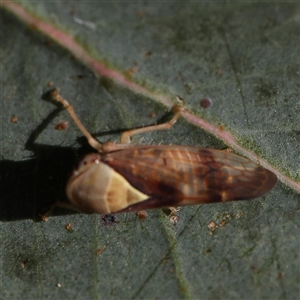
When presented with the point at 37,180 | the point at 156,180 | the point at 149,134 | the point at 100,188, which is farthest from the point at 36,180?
the point at 156,180

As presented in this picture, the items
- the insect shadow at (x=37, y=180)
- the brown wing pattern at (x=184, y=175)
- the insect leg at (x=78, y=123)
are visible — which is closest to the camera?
the brown wing pattern at (x=184, y=175)

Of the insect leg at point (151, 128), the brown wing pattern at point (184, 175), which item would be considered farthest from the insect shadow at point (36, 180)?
the brown wing pattern at point (184, 175)

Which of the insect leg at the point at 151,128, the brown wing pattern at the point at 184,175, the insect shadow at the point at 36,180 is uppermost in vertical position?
the insect leg at the point at 151,128

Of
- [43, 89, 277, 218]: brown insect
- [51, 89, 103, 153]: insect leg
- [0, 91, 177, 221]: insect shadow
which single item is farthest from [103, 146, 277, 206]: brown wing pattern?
Result: [0, 91, 177, 221]: insect shadow

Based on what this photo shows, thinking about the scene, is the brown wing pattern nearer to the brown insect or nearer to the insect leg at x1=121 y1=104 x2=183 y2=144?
the brown insect

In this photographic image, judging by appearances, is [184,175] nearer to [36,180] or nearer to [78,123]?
[78,123]

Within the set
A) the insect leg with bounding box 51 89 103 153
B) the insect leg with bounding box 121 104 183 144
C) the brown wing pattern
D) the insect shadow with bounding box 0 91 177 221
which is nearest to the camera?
the brown wing pattern

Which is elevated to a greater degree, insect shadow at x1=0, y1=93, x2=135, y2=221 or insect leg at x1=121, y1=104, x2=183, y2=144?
insect leg at x1=121, y1=104, x2=183, y2=144

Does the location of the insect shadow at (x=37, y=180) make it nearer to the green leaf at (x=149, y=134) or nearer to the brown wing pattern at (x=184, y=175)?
the green leaf at (x=149, y=134)
